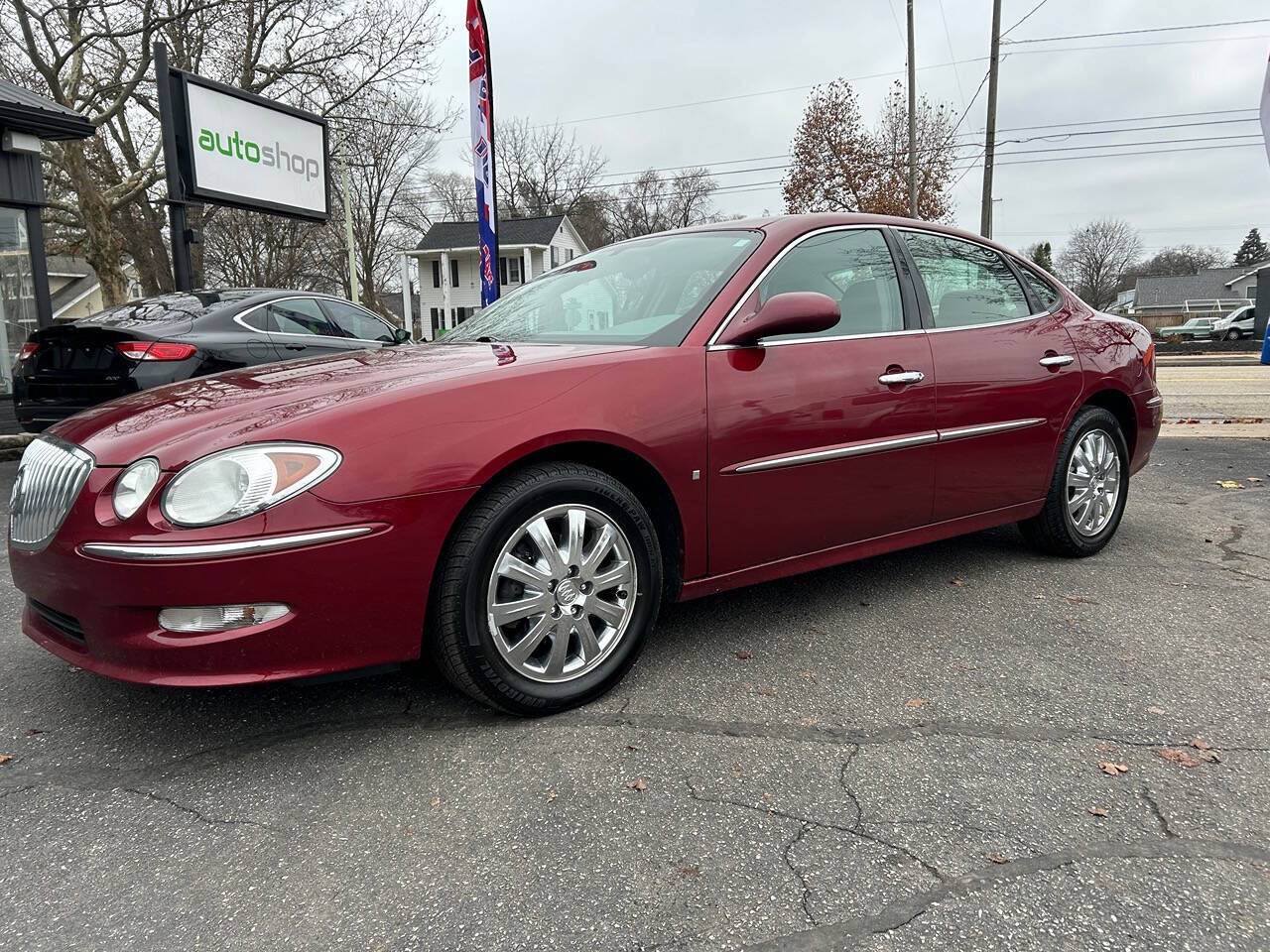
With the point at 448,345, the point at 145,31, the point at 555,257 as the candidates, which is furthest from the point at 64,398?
the point at 555,257

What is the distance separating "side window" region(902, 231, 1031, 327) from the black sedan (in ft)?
11.5

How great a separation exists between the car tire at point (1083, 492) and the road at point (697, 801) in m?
0.83

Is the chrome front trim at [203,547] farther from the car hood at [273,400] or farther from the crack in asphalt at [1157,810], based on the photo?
the crack in asphalt at [1157,810]

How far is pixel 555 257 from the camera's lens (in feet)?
152

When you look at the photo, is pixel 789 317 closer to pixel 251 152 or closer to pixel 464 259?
pixel 251 152

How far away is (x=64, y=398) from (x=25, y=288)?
18.3 feet

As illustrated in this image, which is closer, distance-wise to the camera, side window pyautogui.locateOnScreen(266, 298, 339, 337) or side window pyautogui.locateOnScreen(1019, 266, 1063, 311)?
side window pyautogui.locateOnScreen(1019, 266, 1063, 311)

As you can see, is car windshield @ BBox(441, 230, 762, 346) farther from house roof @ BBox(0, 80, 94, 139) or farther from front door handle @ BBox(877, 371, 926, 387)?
house roof @ BBox(0, 80, 94, 139)

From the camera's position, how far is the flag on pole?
30.3 ft

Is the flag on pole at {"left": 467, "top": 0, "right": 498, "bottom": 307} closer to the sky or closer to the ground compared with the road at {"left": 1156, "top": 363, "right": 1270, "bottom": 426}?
closer to the sky

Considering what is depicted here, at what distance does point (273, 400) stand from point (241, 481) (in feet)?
1.18

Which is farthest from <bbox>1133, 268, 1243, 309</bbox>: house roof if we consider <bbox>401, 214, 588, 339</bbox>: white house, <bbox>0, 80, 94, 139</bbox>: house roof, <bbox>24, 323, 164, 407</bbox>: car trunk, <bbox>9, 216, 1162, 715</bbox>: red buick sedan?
<bbox>24, 323, 164, 407</bbox>: car trunk

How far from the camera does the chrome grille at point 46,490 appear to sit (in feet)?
7.22

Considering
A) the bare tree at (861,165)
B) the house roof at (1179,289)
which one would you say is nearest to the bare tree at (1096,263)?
the house roof at (1179,289)
